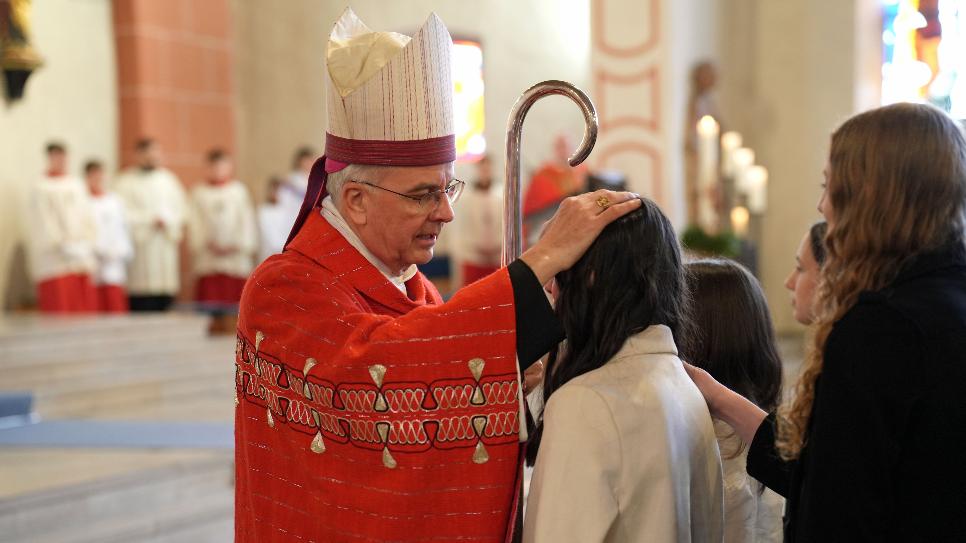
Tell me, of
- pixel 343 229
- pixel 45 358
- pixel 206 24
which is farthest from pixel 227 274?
pixel 343 229

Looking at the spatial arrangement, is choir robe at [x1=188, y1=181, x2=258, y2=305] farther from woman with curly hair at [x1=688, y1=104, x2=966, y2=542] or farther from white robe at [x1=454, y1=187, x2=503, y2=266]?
woman with curly hair at [x1=688, y1=104, x2=966, y2=542]

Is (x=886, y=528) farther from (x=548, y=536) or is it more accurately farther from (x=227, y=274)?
(x=227, y=274)

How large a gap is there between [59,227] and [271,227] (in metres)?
2.30

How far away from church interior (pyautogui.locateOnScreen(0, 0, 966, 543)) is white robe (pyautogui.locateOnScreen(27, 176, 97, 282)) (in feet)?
0.34

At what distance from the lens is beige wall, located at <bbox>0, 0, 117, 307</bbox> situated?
10977 mm

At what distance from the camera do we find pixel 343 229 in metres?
2.16

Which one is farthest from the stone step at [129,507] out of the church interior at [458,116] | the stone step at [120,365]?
the stone step at [120,365]

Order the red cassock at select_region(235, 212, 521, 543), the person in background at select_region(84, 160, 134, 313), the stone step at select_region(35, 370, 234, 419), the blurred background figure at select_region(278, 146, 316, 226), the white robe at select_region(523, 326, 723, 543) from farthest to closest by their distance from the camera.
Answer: the blurred background figure at select_region(278, 146, 316, 226)
the person in background at select_region(84, 160, 134, 313)
the stone step at select_region(35, 370, 234, 419)
the red cassock at select_region(235, 212, 521, 543)
the white robe at select_region(523, 326, 723, 543)

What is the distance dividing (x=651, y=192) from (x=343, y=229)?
8842mm

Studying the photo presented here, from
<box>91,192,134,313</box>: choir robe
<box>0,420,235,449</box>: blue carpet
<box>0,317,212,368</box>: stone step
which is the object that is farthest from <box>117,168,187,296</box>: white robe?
<box>0,420,235,449</box>: blue carpet

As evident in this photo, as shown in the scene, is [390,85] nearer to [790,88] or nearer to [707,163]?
[707,163]

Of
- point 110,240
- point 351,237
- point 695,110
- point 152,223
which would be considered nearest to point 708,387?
point 351,237

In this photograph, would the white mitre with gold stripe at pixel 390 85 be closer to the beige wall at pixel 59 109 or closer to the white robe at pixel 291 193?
the beige wall at pixel 59 109

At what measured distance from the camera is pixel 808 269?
2.15 m
